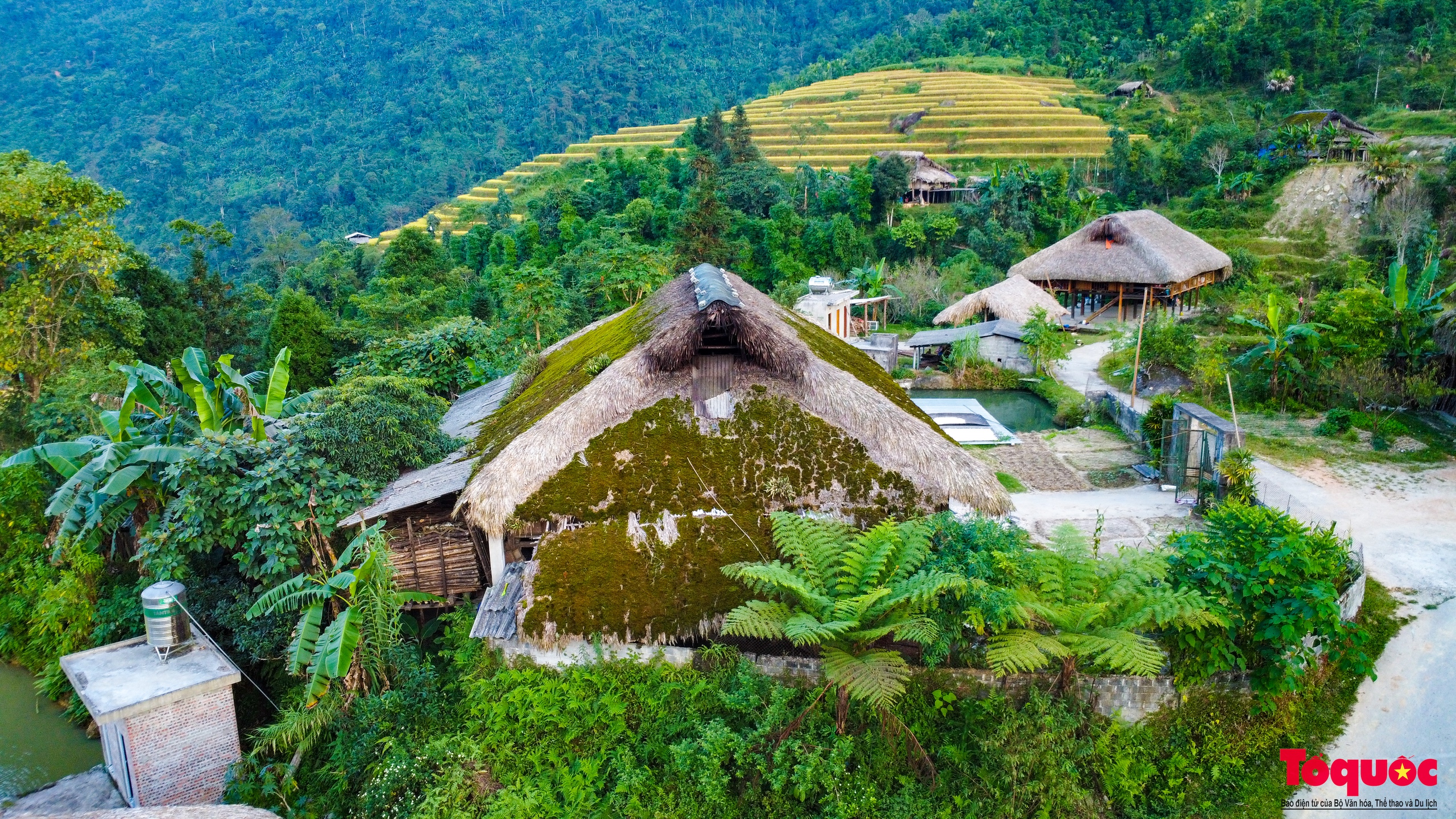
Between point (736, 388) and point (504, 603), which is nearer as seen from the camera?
point (504, 603)

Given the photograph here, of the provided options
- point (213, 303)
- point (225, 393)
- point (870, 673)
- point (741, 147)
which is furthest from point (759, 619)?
point (741, 147)

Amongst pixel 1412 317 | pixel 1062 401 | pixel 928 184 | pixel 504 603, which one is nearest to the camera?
pixel 504 603

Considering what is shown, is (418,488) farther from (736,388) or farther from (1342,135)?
(1342,135)

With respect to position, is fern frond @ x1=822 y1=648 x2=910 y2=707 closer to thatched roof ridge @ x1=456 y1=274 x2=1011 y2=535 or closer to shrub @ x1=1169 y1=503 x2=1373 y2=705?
thatched roof ridge @ x1=456 y1=274 x2=1011 y2=535

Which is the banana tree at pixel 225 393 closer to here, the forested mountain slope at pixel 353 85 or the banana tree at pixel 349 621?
the banana tree at pixel 349 621

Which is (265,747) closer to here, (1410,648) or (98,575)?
(98,575)

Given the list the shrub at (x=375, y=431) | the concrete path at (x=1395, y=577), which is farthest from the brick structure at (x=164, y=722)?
the concrete path at (x=1395, y=577)
